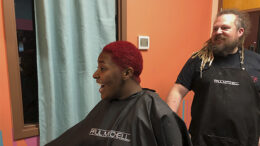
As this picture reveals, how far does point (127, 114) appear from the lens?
0.75m

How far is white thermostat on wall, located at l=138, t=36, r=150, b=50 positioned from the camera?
5.19 feet

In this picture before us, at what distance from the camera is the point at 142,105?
2.45 feet

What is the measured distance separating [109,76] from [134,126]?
0.21m

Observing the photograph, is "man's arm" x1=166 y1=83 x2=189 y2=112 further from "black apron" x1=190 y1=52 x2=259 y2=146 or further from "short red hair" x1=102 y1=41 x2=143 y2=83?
"short red hair" x1=102 y1=41 x2=143 y2=83

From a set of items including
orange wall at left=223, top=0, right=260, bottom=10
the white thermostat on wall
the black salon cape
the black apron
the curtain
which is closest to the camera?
the black salon cape

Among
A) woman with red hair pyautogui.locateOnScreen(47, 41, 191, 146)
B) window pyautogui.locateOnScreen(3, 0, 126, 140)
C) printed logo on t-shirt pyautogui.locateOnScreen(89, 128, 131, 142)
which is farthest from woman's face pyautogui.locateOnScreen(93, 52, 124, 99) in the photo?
window pyautogui.locateOnScreen(3, 0, 126, 140)

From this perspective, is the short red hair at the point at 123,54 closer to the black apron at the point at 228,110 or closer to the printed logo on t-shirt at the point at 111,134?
the printed logo on t-shirt at the point at 111,134

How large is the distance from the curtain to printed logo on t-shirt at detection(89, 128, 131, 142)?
59 cm

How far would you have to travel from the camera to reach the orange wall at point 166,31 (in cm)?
158

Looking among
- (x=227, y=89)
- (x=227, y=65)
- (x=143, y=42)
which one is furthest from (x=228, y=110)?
(x=143, y=42)

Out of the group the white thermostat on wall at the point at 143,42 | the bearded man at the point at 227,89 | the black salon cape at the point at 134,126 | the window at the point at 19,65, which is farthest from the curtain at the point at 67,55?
the bearded man at the point at 227,89

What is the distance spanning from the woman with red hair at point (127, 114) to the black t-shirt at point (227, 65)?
567mm

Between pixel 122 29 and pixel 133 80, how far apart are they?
0.82m

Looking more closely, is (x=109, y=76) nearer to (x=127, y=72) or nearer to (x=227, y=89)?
(x=127, y=72)
